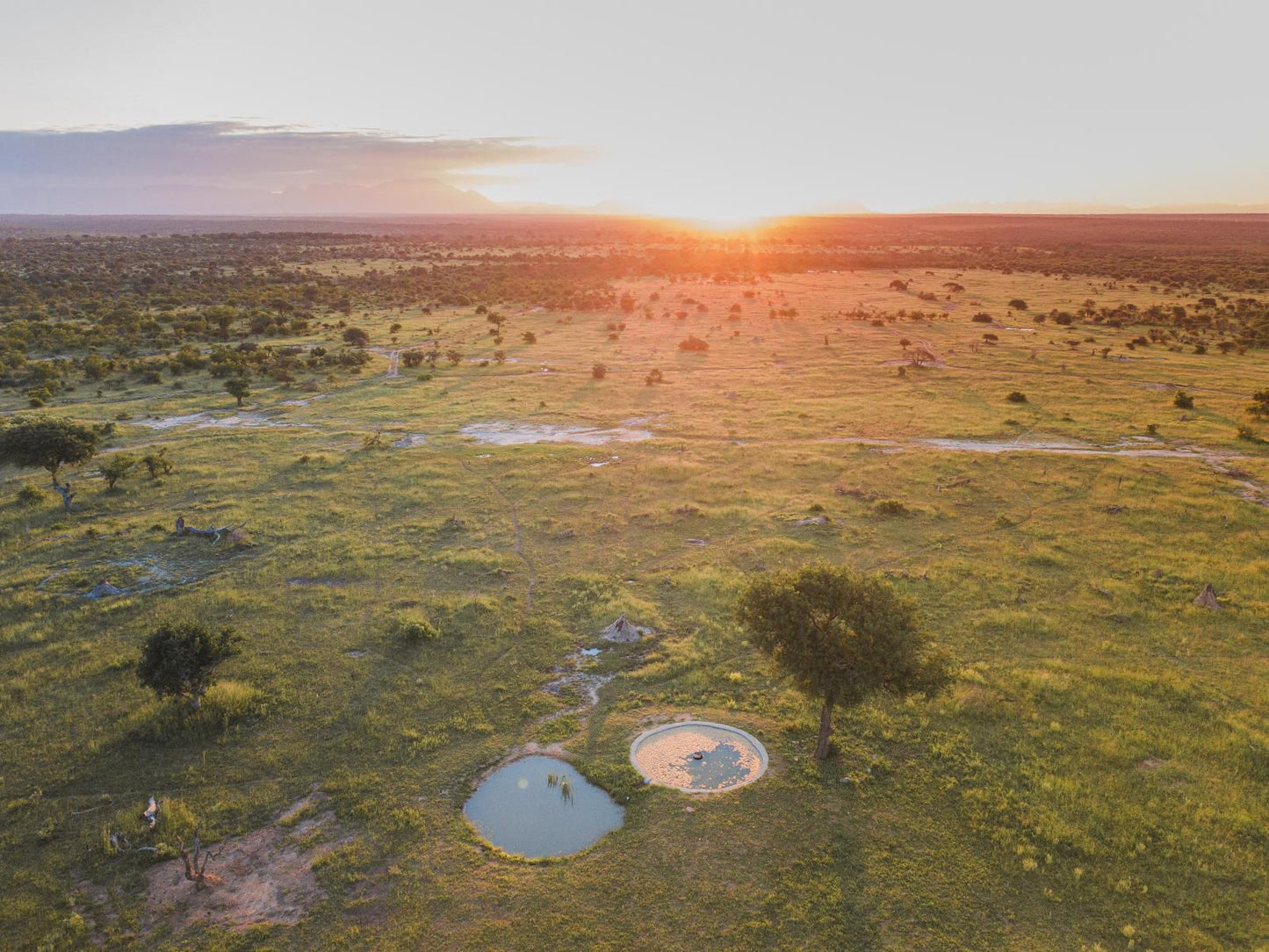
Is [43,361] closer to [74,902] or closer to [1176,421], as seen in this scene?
[74,902]

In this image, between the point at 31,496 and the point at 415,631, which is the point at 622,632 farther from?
the point at 31,496

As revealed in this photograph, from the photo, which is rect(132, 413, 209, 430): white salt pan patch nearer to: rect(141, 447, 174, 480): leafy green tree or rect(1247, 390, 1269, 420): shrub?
rect(141, 447, 174, 480): leafy green tree

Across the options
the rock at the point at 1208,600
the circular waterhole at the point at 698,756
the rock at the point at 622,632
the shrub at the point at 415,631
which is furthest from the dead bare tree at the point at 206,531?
the rock at the point at 1208,600

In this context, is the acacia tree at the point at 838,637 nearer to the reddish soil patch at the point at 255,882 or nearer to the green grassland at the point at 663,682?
the green grassland at the point at 663,682

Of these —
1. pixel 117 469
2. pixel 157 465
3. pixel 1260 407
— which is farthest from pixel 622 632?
pixel 1260 407

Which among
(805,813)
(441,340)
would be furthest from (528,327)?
(805,813)

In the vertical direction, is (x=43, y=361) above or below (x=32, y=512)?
above

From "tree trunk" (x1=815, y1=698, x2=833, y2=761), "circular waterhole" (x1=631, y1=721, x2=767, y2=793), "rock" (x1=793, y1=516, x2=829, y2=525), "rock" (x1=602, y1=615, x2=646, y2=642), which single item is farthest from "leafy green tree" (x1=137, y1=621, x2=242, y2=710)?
"rock" (x1=793, y1=516, x2=829, y2=525)
